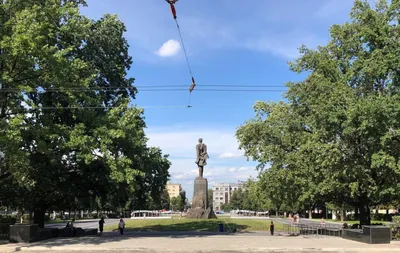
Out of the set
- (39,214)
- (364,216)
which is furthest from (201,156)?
(364,216)

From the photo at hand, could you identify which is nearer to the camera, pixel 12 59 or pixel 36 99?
pixel 12 59

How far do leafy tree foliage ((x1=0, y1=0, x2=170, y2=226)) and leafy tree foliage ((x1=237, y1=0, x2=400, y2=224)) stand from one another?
11.1 m

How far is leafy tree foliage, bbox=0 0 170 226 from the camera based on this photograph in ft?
71.4

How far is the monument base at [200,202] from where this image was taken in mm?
41938

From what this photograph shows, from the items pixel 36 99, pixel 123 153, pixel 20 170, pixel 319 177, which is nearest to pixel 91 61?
pixel 36 99

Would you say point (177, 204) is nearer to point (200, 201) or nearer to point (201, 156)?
point (201, 156)

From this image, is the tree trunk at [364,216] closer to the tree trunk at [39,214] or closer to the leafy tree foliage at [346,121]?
the leafy tree foliage at [346,121]

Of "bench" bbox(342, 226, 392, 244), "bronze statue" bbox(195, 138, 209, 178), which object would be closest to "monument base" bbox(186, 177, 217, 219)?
"bronze statue" bbox(195, 138, 209, 178)

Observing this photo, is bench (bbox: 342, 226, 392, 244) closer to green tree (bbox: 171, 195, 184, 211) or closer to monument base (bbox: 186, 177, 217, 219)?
monument base (bbox: 186, 177, 217, 219)

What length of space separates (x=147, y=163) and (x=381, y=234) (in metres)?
15.9

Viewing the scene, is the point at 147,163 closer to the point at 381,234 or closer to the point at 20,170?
the point at 20,170

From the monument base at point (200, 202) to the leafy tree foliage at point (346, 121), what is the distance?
9.54 metres

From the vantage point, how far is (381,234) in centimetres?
2386

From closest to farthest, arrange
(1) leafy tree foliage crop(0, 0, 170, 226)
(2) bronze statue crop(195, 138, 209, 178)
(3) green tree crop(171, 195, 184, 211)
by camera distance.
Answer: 1. (1) leafy tree foliage crop(0, 0, 170, 226)
2. (2) bronze statue crop(195, 138, 209, 178)
3. (3) green tree crop(171, 195, 184, 211)
